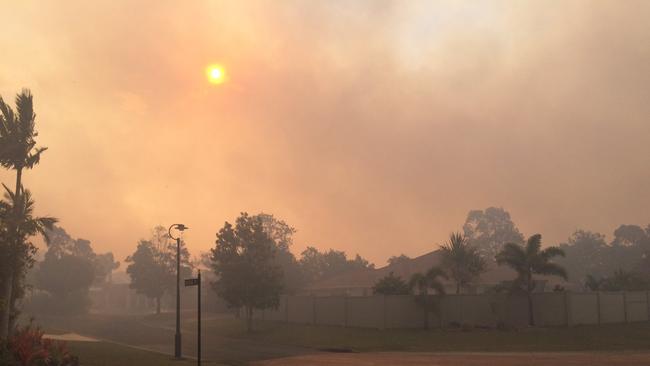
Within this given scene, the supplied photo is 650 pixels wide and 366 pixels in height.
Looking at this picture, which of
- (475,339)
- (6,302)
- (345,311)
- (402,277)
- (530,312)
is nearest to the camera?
(6,302)

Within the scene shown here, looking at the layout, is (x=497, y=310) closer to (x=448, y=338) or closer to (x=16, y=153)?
(x=448, y=338)

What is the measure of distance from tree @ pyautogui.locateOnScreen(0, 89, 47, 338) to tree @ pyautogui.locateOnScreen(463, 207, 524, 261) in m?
138

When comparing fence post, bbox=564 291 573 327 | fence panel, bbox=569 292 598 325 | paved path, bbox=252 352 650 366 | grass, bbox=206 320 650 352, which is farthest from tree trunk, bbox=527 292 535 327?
paved path, bbox=252 352 650 366

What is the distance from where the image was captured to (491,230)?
163250 millimetres

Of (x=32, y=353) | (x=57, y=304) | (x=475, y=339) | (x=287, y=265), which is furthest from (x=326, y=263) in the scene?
(x=32, y=353)

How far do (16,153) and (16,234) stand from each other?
4718mm

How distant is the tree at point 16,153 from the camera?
28391mm

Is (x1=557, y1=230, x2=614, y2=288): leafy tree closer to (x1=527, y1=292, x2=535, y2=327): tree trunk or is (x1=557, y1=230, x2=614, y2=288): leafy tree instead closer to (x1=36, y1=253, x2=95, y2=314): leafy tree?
(x1=527, y1=292, x2=535, y2=327): tree trunk

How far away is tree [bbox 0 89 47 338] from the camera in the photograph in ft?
93.1

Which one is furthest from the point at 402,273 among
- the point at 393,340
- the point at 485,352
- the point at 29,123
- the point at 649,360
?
the point at 29,123

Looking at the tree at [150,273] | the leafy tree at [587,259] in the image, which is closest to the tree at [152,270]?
the tree at [150,273]

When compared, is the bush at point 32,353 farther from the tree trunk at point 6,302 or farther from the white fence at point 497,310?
the white fence at point 497,310

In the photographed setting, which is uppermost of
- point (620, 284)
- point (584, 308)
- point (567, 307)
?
point (620, 284)

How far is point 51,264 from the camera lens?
3944 inches
